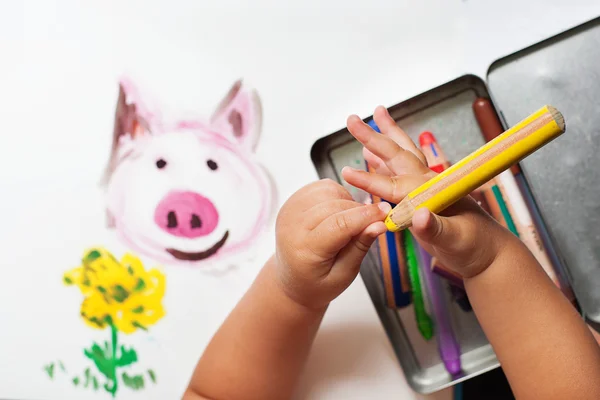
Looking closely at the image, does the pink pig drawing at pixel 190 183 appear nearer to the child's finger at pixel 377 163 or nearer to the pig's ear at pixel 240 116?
the pig's ear at pixel 240 116

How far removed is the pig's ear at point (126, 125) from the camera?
496mm

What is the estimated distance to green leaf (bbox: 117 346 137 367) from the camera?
469 mm

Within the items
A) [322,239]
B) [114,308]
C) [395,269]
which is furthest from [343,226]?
[114,308]

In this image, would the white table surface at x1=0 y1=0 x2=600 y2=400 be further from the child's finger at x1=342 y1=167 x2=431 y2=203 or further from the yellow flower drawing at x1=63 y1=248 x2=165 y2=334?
the child's finger at x1=342 y1=167 x2=431 y2=203

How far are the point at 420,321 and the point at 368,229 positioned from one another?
0.19 metres

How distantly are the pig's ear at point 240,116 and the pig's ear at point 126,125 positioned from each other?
2.8 inches

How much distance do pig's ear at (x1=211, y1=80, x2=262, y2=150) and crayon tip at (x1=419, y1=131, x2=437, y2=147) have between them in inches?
6.0

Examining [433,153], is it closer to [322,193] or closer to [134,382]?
[322,193]

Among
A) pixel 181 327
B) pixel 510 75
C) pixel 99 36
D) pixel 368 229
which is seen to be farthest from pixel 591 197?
pixel 99 36

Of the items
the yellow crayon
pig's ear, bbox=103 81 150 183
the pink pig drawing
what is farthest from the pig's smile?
the yellow crayon

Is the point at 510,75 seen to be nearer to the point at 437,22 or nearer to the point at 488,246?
the point at 437,22

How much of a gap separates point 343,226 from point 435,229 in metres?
0.06

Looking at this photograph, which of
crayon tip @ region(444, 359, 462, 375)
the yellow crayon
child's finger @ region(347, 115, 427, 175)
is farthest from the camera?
crayon tip @ region(444, 359, 462, 375)

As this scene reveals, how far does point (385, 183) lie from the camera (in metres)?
0.33
